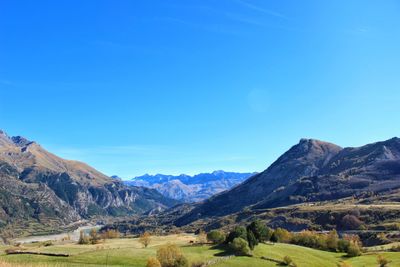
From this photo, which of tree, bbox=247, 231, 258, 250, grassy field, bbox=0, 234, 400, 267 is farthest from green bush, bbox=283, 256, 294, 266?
tree, bbox=247, 231, 258, 250

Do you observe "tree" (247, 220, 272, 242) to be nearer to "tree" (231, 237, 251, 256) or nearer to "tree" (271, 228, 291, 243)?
"tree" (271, 228, 291, 243)

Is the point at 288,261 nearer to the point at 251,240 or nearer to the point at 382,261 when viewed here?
the point at 251,240

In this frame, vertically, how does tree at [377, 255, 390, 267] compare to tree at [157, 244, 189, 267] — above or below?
below

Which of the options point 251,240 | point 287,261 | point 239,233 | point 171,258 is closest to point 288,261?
point 287,261

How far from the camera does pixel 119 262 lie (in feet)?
266

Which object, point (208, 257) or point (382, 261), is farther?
point (382, 261)

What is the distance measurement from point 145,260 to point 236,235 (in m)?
26.1

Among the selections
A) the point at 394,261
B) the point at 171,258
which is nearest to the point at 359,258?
the point at 394,261

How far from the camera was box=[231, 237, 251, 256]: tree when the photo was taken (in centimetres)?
9469

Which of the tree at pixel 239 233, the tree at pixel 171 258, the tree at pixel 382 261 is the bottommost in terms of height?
the tree at pixel 382 261

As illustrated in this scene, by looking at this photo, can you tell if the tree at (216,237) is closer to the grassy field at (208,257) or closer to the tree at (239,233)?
the tree at (239,233)

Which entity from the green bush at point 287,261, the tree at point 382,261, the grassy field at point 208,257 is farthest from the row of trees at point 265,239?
the tree at point 382,261

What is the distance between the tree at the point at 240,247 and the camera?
94.7 metres

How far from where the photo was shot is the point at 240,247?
9500cm
